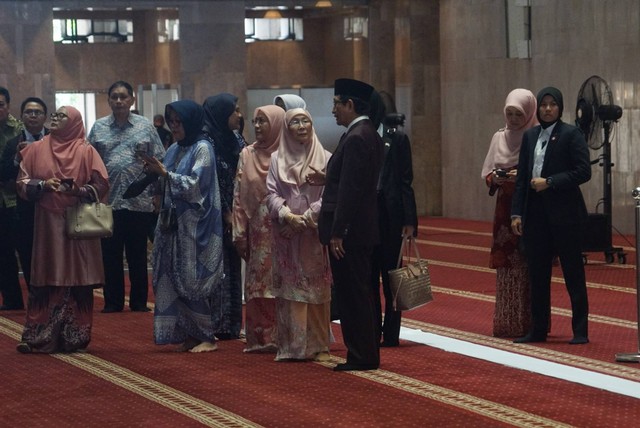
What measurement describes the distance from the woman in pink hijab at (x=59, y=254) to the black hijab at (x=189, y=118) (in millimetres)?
502

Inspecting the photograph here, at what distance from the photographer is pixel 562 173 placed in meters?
7.33

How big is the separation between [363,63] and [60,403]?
606 inches

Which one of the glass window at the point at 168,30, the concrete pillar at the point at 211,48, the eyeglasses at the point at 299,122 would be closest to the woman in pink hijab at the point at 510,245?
the eyeglasses at the point at 299,122

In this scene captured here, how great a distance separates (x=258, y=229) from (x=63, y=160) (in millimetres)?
1109

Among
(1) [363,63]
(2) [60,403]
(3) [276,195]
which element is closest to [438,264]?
(3) [276,195]

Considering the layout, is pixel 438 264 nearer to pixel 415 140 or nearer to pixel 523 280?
pixel 523 280

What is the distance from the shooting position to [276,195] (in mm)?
7051

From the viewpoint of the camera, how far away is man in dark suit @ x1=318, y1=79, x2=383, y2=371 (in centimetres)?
642

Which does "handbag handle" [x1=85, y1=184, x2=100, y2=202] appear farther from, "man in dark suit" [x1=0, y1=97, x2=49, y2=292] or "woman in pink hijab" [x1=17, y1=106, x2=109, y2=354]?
"man in dark suit" [x1=0, y1=97, x2=49, y2=292]

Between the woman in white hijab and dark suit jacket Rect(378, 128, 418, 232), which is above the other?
the woman in white hijab

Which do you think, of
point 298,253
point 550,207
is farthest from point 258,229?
point 550,207

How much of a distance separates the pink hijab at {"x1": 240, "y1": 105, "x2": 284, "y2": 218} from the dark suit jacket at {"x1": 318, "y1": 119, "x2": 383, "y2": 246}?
2.95 ft

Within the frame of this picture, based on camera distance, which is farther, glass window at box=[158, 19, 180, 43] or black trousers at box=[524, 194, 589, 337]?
glass window at box=[158, 19, 180, 43]

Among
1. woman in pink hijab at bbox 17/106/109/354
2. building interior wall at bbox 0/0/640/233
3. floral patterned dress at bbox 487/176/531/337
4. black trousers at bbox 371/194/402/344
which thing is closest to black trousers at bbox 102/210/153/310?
woman in pink hijab at bbox 17/106/109/354
